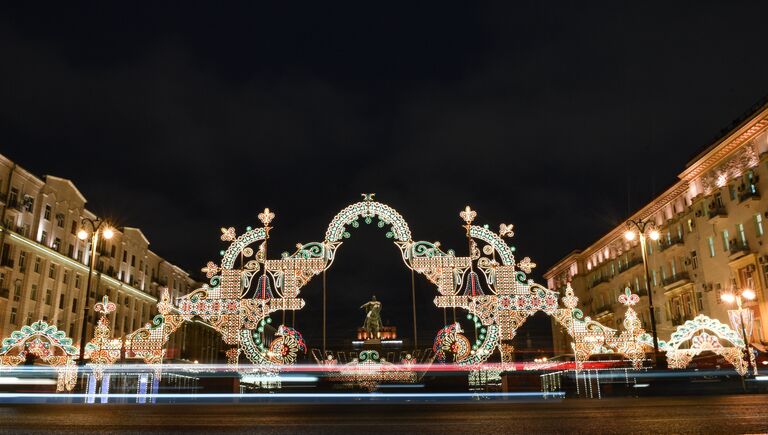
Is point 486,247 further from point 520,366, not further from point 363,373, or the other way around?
point 363,373

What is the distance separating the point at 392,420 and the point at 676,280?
40891 mm

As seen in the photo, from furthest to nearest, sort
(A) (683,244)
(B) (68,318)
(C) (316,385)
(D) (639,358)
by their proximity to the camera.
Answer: (B) (68,318)
(A) (683,244)
(C) (316,385)
(D) (639,358)

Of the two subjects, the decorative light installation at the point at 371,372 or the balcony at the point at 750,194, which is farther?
the balcony at the point at 750,194

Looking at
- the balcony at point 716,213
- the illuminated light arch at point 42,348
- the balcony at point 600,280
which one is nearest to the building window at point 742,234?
the balcony at point 716,213

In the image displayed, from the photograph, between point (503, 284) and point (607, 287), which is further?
point (607, 287)

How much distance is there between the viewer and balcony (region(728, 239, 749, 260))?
34.6 m

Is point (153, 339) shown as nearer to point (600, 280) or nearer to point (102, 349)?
point (102, 349)

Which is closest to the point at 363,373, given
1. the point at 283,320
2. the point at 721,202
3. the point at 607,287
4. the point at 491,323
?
the point at 283,320

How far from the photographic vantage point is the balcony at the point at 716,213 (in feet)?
121

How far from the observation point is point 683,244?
141 ft

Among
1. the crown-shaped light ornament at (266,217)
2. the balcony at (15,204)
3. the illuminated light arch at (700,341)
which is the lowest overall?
the illuminated light arch at (700,341)

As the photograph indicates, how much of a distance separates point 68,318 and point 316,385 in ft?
101

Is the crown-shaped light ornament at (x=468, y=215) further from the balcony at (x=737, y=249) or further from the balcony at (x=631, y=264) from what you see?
the balcony at (x=631, y=264)

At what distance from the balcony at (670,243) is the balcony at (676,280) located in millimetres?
2168
